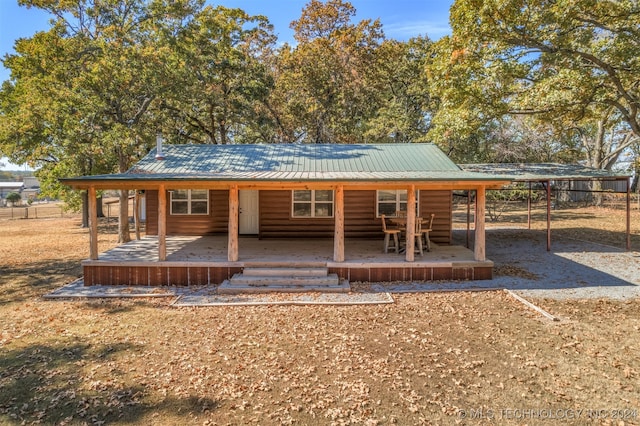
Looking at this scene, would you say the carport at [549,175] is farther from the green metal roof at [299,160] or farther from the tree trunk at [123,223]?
the tree trunk at [123,223]

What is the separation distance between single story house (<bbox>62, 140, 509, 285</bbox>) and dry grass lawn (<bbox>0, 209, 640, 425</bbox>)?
1.34 m

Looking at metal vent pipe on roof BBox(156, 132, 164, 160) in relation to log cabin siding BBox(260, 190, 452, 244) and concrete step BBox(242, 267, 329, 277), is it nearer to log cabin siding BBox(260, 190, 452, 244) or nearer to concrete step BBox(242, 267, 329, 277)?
log cabin siding BBox(260, 190, 452, 244)

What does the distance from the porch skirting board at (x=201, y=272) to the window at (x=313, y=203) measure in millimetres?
3494

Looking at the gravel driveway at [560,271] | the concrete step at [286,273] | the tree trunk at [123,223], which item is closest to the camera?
the gravel driveway at [560,271]

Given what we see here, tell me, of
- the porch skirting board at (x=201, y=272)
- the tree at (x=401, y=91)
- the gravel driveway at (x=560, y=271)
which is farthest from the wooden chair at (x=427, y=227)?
the tree at (x=401, y=91)

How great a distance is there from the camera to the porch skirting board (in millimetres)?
8508

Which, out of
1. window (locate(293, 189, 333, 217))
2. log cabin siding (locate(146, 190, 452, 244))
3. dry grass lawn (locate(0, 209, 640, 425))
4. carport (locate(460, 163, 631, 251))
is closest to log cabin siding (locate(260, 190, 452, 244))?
log cabin siding (locate(146, 190, 452, 244))

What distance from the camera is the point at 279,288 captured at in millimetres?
7938

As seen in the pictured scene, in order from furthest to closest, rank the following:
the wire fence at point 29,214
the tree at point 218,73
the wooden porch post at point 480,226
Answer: the wire fence at point 29,214 < the tree at point 218,73 < the wooden porch post at point 480,226

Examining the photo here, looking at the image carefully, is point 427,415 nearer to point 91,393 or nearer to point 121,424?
point 121,424

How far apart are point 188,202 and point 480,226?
9.05 m

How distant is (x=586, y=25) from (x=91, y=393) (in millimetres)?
15938

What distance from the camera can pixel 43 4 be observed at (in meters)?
14.0

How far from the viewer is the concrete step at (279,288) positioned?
7836mm
